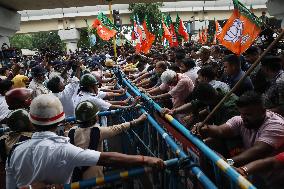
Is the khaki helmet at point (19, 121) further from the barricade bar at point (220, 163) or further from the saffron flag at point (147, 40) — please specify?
the saffron flag at point (147, 40)

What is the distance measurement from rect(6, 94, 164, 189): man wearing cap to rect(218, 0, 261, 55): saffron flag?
11.8 feet

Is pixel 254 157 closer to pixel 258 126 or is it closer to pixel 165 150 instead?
pixel 258 126

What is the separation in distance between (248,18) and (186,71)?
1.91m

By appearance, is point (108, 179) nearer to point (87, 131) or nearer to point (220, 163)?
point (220, 163)

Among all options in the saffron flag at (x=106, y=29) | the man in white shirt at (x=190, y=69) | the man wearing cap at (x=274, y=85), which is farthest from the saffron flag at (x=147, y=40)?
the man wearing cap at (x=274, y=85)

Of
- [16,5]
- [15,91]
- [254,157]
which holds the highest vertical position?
[16,5]

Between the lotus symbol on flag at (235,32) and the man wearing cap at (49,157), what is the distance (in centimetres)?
373

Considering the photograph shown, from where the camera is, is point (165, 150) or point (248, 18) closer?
point (165, 150)

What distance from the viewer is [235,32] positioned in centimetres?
571

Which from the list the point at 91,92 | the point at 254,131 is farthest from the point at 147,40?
the point at 254,131

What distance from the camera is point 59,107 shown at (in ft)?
9.17

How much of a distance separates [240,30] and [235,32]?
4.1 inches

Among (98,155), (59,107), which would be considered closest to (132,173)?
(98,155)

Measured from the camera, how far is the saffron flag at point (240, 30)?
541 cm
